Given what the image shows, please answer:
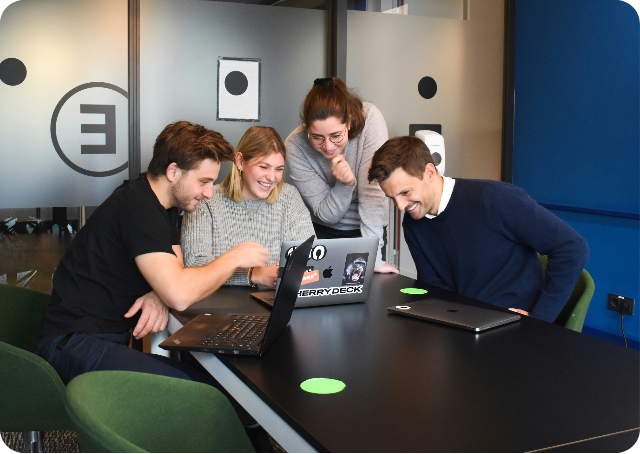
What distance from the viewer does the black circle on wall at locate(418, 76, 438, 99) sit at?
13.2 feet

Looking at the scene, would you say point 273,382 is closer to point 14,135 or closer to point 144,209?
point 144,209

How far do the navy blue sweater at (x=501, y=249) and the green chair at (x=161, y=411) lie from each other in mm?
1126

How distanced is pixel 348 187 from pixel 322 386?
1527 mm

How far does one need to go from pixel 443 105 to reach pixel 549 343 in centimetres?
287

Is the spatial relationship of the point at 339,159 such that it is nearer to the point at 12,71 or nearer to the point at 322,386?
the point at 322,386

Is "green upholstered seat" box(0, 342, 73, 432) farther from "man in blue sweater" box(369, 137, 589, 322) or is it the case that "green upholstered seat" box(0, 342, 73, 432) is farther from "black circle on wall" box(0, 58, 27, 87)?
"black circle on wall" box(0, 58, 27, 87)

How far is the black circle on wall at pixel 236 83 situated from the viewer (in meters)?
3.62

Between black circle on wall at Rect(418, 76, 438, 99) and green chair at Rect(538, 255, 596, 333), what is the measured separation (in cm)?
222

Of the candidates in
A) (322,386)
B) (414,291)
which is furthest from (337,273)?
(322,386)

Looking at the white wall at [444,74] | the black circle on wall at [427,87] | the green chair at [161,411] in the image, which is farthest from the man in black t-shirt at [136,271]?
the black circle on wall at [427,87]

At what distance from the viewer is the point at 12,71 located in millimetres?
3205

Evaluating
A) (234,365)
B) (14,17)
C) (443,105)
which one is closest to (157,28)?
(14,17)

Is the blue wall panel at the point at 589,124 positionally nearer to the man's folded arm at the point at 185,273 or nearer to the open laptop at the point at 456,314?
the open laptop at the point at 456,314

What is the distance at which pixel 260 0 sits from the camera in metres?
3.64
